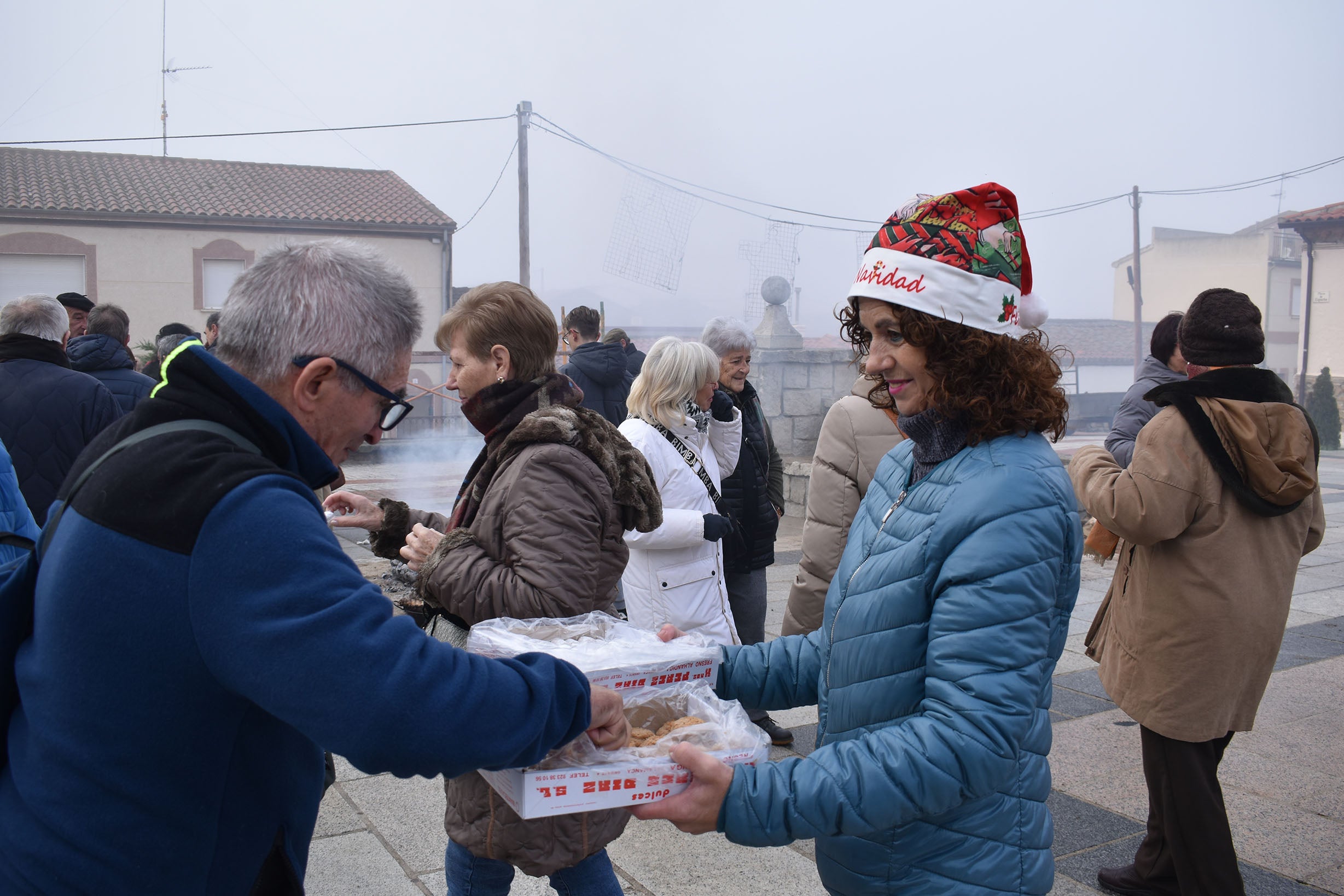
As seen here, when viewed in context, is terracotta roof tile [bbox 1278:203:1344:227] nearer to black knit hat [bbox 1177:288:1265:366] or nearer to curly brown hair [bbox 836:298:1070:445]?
black knit hat [bbox 1177:288:1265:366]

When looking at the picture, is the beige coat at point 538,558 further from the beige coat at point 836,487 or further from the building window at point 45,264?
the building window at point 45,264

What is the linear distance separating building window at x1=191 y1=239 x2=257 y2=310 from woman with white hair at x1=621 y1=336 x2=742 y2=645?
2632cm

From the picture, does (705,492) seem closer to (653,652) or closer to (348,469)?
(653,652)

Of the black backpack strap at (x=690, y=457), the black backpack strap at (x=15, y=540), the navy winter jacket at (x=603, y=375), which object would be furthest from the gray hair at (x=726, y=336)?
the black backpack strap at (x=15, y=540)

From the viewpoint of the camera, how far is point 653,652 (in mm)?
1715

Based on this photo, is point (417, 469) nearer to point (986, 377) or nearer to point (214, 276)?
point (214, 276)

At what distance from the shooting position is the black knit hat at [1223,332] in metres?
2.99

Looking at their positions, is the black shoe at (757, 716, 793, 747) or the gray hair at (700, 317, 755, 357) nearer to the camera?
the black shoe at (757, 716, 793, 747)

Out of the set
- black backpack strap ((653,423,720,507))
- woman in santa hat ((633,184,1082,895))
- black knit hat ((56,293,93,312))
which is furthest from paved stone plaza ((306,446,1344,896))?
black knit hat ((56,293,93,312))

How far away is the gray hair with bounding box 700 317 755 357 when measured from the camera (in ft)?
16.3

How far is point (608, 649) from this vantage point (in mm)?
Result: 1705

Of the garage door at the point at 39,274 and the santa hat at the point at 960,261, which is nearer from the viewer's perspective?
the santa hat at the point at 960,261

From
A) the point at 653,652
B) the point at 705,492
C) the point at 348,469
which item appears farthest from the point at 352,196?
the point at 653,652

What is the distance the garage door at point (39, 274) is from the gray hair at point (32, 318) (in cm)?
2479
